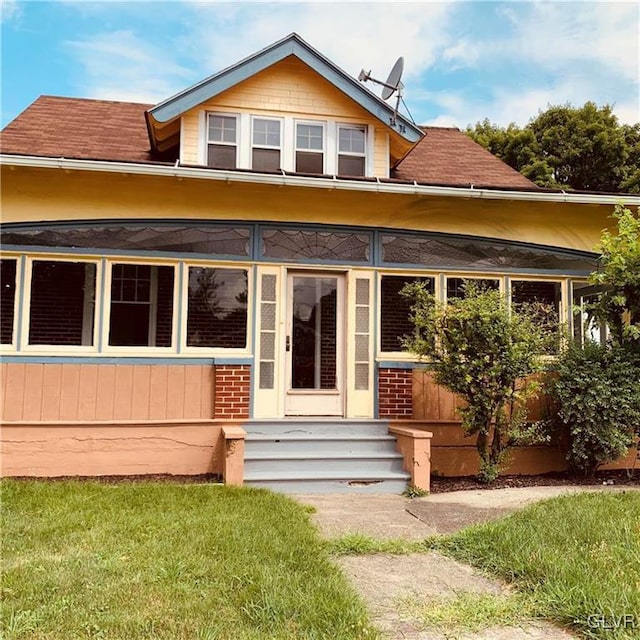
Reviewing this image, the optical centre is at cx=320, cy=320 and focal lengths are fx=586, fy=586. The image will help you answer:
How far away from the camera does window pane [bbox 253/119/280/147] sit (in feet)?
27.7

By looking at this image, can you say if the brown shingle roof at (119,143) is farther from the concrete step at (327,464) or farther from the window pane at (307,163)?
the concrete step at (327,464)

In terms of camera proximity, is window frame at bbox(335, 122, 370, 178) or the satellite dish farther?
the satellite dish

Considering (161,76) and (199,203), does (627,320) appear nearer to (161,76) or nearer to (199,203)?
(199,203)

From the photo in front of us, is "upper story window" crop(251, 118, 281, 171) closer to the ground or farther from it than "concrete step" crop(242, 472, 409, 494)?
farther from it

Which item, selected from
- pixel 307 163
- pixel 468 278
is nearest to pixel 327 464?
pixel 468 278

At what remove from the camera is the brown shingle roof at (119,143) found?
831cm

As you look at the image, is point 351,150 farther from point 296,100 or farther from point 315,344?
point 315,344

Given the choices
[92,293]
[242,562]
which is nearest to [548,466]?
[242,562]

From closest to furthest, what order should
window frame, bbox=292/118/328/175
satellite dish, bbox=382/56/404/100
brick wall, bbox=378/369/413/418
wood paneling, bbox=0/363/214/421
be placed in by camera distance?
wood paneling, bbox=0/363/214/421, brick wall, bbox=378/369/413/418, window frame, bbox=292/118/328/175, satellite dish, bbox=382/56/404/100

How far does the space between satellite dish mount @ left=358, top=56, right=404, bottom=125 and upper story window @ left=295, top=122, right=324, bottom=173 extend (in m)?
1.11

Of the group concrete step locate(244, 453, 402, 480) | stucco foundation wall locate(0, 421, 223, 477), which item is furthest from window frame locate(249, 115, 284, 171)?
concrete step locate(244, 453, 402, 480)

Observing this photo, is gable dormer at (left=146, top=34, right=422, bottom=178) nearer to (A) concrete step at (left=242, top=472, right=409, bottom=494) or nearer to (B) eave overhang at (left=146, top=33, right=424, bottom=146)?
(B) eave overhang at (left=146, top=33, right=424, bottom=146)

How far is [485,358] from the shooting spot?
6648mm

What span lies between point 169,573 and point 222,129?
6.47 meters
